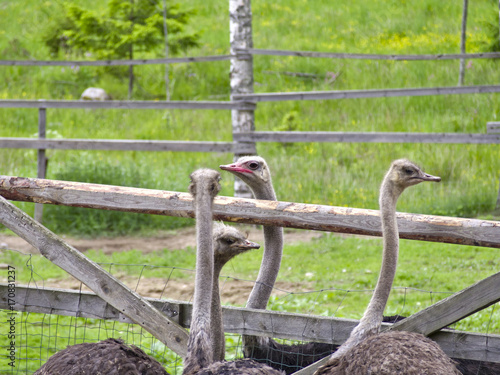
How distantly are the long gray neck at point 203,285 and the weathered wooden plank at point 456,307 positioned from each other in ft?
2.63

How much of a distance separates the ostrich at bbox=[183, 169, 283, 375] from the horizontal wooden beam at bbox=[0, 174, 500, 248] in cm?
28

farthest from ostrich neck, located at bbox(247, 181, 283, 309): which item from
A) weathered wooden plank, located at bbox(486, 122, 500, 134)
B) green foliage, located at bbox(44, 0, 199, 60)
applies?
green foliage, located at bbox(44, 0, 199, 60)

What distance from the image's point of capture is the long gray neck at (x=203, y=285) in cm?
253

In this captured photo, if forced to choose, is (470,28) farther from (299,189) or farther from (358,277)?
(358,277)

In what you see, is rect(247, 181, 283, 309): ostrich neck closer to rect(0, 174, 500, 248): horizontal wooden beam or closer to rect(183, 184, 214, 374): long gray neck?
rect(0, 174, 500, 248): horizontal wooden beam

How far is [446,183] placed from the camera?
879 centimetres

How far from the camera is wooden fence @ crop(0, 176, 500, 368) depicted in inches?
105

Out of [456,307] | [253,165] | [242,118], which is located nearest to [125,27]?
[242,118]

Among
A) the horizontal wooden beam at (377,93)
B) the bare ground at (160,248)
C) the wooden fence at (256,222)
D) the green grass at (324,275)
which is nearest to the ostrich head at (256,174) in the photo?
the wooden fence at (256,222)

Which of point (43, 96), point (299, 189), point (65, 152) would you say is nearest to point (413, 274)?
point (299, 189)

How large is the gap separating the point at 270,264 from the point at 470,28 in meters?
14.1

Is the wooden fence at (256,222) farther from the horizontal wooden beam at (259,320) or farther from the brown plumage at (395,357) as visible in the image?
the brown plumage at (395,357)

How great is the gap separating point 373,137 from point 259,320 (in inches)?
198

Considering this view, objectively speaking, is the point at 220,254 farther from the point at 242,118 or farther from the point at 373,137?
the point at 242,118
